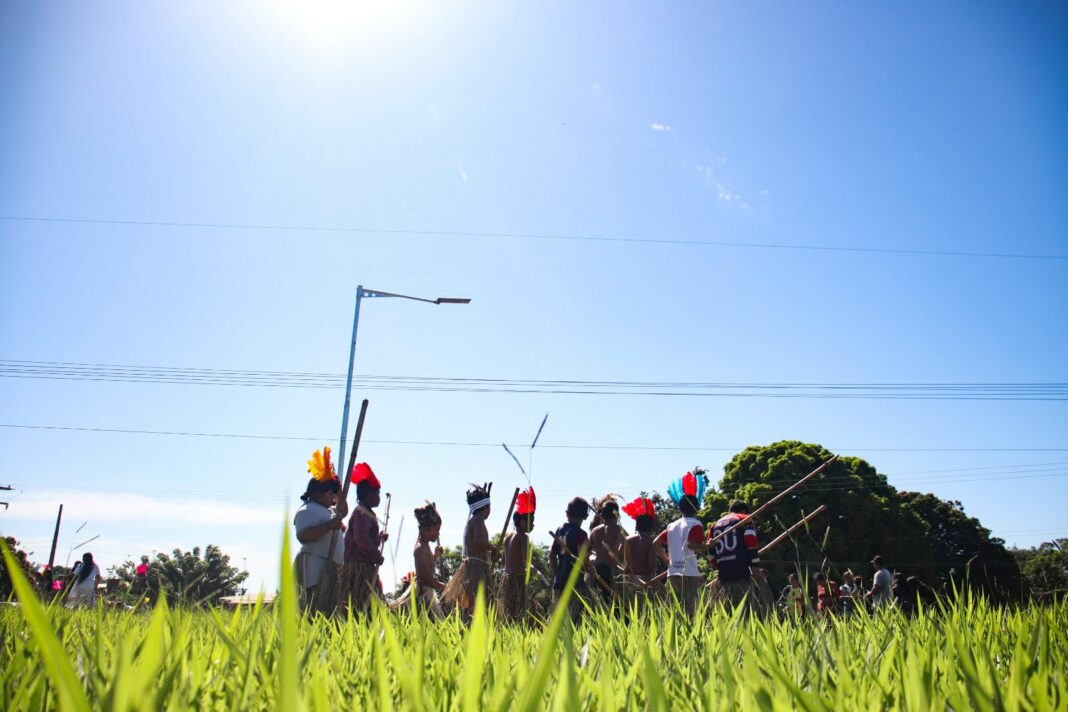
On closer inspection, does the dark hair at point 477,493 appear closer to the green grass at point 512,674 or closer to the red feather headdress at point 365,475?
the red feather headdress at point 365,475

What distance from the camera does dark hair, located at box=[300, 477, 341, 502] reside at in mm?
5595

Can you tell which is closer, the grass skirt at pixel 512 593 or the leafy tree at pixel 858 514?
the grass skirt at pixel 512 593

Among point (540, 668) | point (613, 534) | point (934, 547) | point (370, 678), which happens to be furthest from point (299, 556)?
point (934, 547)

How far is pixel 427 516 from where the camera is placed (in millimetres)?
7117

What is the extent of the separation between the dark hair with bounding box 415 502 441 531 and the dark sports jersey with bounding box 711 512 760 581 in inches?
114

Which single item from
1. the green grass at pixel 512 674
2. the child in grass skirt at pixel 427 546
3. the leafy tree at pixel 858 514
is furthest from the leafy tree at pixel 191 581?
the leafy tree at pixel 858 514

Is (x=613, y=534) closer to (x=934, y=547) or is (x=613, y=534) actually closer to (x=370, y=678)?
(x=370, y=678)

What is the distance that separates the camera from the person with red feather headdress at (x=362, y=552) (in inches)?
214

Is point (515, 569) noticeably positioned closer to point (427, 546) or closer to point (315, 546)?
point (427, 546)

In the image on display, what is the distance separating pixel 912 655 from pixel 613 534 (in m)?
6.53

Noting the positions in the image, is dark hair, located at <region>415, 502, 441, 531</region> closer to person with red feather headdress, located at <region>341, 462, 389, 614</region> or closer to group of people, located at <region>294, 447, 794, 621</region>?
group of people, located at <region>294, 447, 794, 621</region>

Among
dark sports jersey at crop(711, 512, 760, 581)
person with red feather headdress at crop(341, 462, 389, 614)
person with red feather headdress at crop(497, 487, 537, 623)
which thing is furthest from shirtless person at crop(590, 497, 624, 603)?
person with red feather headdress at crop(341, 462, 389, 614)

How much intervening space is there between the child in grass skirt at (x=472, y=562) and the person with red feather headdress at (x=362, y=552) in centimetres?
86

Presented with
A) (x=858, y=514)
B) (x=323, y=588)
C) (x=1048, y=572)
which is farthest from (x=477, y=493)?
(x=858, y=514)
